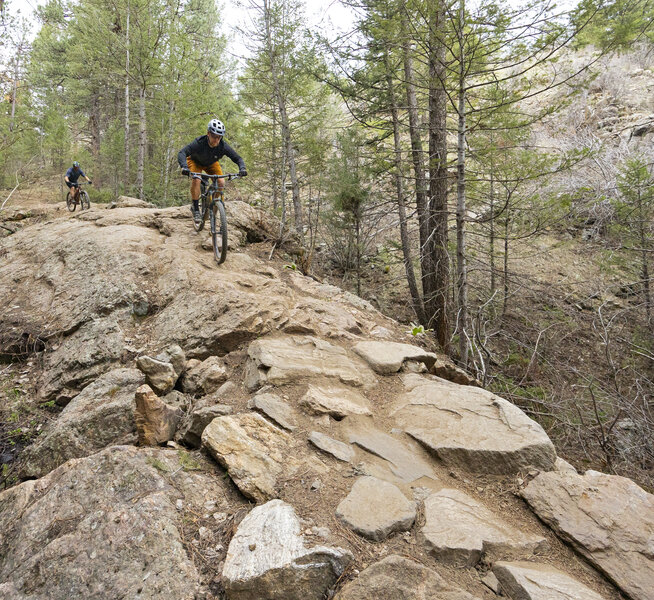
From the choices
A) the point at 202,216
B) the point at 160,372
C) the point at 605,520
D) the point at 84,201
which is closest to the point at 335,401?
the point at 160,372

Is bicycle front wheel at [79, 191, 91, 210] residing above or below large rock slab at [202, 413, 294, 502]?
above

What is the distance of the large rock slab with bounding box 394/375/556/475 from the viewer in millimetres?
2852

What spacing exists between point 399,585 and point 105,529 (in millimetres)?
1587

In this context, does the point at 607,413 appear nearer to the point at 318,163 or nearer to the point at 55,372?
the point at 55,372

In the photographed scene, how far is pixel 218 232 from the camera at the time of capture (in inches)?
245

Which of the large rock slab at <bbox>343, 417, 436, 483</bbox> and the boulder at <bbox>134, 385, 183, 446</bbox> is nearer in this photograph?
the large rock slab at <bbox>343, 417, 436, 483</bbox>

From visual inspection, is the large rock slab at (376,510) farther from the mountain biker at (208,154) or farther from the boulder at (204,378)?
the mountain biker at (208,154)

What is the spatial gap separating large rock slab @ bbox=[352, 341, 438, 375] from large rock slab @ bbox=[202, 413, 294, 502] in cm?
157

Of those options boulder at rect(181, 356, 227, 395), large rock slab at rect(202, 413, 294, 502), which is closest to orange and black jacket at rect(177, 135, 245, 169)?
boulder at rect(181, 356, 227, 395)

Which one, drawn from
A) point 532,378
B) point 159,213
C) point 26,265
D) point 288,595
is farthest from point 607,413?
A: point 26,265

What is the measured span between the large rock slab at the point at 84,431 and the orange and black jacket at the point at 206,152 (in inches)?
162

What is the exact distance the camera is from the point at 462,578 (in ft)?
6.31

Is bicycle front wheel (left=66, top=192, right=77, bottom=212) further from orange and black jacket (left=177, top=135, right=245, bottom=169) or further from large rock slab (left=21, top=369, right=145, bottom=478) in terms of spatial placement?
large rock slab (left=21, top=369, right=145, bottom=478)

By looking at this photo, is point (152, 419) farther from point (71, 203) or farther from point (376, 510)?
point (71, 203)
